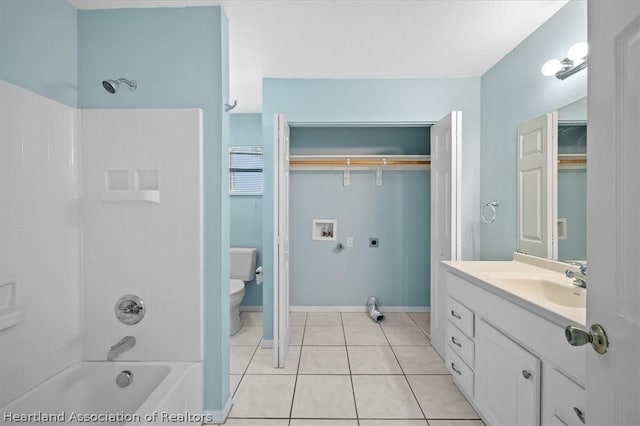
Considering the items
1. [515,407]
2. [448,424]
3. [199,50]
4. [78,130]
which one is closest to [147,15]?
[199,50]

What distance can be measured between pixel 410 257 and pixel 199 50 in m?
2.93

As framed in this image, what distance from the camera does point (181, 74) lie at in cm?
176

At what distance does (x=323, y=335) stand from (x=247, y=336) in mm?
749

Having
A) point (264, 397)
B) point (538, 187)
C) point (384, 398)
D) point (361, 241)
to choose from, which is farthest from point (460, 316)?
point (361, 241)

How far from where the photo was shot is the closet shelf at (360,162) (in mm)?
3436

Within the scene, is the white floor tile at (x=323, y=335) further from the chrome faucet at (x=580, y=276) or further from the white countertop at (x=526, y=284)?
the chrome faucet at (x=580, y=276)

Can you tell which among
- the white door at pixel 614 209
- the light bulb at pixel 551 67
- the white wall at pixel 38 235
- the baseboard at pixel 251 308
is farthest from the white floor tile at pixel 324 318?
the light bulb at pixel 551 67

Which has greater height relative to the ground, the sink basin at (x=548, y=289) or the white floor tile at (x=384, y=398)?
the sink basin at (x=548, y=289)

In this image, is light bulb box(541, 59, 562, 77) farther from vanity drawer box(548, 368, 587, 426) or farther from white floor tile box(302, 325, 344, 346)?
white floor tile box(302, 325, 344, 346)

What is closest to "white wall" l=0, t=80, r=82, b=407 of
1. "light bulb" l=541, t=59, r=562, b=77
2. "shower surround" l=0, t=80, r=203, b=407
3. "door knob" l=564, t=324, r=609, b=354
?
"shower surround" l=0, t=80, r=203, b=407

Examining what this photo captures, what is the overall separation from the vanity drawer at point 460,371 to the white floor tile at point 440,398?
8 cm

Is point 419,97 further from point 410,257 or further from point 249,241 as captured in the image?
point 249,241

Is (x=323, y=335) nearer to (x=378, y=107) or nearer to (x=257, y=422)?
(x=257, y=422)

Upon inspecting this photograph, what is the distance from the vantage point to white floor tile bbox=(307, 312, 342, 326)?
3.21 meters
